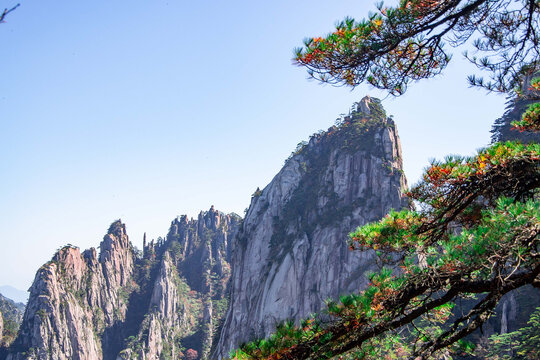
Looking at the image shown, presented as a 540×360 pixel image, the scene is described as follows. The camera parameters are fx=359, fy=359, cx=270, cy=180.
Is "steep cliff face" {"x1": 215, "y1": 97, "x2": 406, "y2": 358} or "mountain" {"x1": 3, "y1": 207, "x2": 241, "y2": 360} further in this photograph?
"mountain" {"x1": 3, "y1": 207, "x2": 241, "y2": 360}

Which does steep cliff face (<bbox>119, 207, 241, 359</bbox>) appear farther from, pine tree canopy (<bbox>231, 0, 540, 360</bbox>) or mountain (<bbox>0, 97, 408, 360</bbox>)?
pine tree canopy (<bbox>231, 0, 540, 360</bbox>)

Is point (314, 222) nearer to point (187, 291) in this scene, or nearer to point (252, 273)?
point (252, 273)

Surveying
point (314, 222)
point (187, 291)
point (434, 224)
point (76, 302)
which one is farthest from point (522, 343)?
point (187, 291)

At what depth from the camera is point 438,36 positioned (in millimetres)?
4887

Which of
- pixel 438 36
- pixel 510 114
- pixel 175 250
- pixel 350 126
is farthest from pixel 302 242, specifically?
pixel 175 250

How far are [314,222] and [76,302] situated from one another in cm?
4596

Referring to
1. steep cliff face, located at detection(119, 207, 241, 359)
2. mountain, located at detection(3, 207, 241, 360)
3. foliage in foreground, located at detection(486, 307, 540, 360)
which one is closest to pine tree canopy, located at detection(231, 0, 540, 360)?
foliage in foreground, located at detection(486, 307, 540, 360)

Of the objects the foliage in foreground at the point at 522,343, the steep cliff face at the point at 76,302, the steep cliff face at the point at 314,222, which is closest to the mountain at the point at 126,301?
the steep cliff face at the point at 76,302

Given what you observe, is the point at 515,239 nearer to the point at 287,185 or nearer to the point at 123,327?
the point at 287,185

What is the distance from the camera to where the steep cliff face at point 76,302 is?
56.0 m

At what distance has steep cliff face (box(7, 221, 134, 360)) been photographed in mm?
56000

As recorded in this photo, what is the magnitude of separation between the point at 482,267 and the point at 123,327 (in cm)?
8037

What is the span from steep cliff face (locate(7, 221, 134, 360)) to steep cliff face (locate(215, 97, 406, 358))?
1129 inches

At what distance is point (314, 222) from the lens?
4738cm
